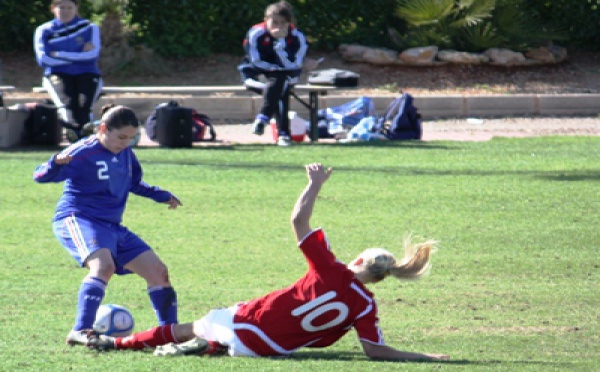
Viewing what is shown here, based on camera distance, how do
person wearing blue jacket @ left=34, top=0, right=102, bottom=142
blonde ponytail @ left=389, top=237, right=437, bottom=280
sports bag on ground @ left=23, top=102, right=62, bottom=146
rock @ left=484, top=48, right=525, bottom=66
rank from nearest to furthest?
1. blonde ponytail @ left=389, top=237, right=437, bottom=280
2. person wearing blue jacket @ left=34, top=0, right=102, bottom=142
3. sports bag on ground @ left=23, top=102, right=62, bottom=146
4. rock @ left=484, top=48, right=525, bottom=66

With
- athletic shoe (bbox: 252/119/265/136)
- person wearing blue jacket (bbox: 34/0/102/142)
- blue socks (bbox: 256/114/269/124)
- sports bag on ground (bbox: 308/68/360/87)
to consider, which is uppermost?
person wearing blue jacket (bbox: 34/0/102/142)

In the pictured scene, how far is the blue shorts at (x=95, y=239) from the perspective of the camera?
18.6 feet

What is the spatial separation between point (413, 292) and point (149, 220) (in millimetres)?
3117

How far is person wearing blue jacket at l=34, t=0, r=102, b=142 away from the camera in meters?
13.3

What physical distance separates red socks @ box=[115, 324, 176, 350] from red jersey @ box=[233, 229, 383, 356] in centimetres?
37

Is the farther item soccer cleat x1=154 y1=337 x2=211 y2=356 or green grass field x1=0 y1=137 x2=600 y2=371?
green grass field x1=0 y1=137 x2=600 y2=371

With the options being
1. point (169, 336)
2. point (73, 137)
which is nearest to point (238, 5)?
point (73, 137)

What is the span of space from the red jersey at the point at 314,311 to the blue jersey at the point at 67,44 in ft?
28.3

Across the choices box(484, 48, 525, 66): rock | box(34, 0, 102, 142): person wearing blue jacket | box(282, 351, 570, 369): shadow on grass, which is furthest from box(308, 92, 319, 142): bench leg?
box(282, 351, 570, 369): shadow on grass

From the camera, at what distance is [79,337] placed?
5473 mm

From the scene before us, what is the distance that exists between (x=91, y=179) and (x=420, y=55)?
13910mm

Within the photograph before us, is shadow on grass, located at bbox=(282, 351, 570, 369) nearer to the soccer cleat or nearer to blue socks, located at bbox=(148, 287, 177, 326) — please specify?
the soccer cleat

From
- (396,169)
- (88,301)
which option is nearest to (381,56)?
(396,169)

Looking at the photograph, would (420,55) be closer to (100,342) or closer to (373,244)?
(373,244)
